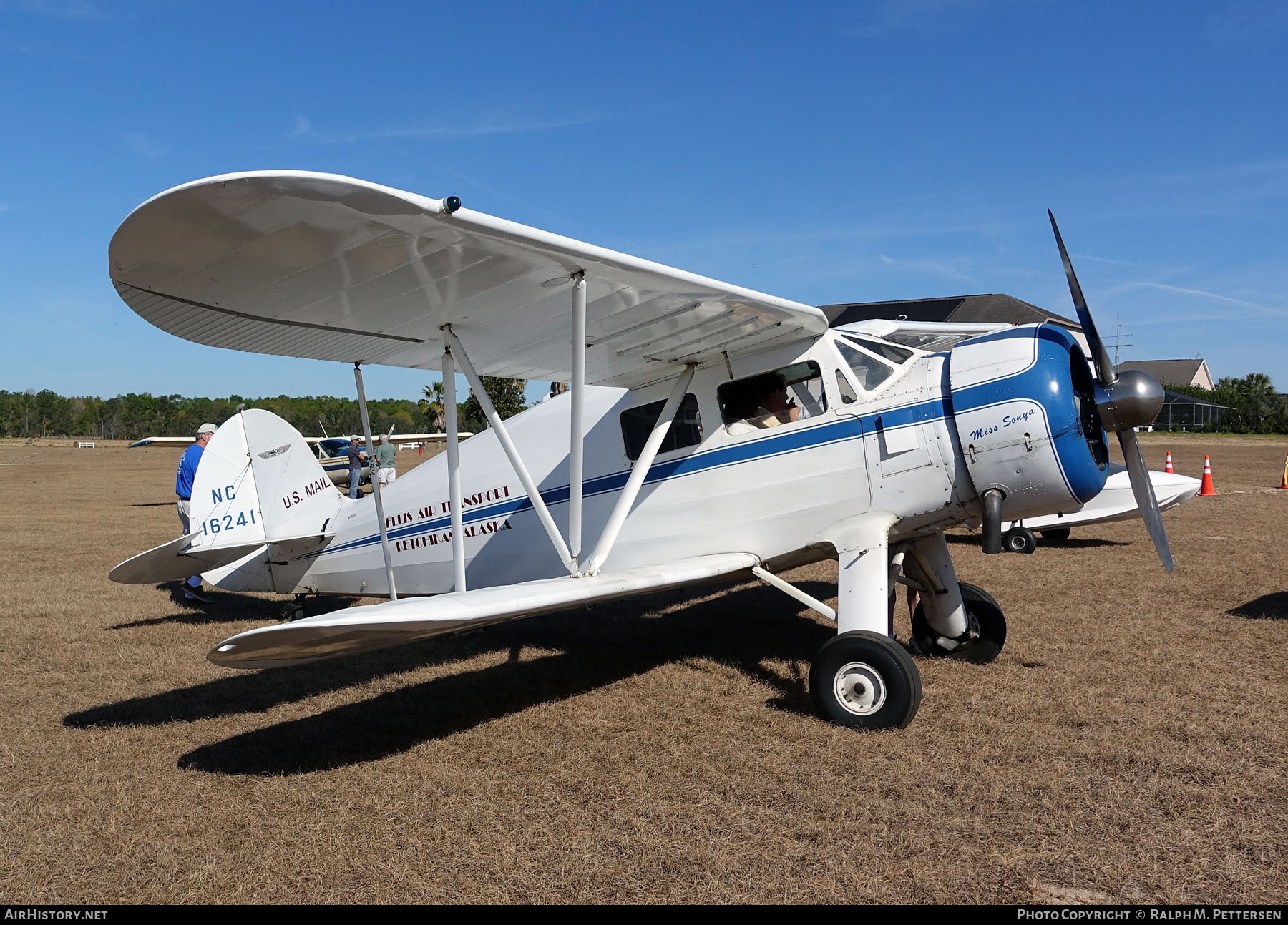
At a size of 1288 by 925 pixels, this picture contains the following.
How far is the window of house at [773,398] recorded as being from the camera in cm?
560

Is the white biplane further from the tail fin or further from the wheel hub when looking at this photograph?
the tail fin

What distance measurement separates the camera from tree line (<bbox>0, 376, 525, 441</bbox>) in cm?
9538

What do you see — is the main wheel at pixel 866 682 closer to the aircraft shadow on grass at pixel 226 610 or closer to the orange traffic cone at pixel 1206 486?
the aircraft shadow on grass at pixel 226 610

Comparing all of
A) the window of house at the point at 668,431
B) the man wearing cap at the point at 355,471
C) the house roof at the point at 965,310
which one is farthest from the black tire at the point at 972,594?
the house roof at the point at 965,310

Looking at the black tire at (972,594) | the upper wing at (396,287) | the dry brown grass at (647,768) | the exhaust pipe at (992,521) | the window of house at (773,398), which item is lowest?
the dry brown grass at (647,768)

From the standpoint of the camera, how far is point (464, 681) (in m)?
5.97

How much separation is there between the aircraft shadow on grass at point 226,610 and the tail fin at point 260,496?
100cm

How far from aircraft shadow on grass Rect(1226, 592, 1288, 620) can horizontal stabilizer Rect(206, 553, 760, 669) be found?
5.16 metres

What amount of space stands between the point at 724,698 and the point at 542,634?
2582 millimetres

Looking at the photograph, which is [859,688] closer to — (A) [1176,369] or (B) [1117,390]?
(B) [1117,390]

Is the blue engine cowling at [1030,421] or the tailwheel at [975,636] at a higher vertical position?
the blue engine cowling at [1030,421]

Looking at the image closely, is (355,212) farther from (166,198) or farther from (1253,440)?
(1253,440)

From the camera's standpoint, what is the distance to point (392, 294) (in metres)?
4.51
